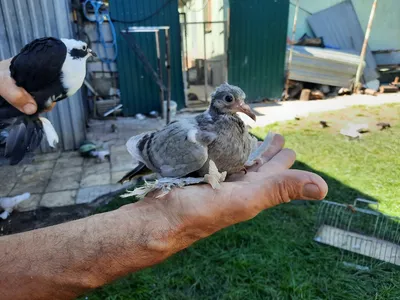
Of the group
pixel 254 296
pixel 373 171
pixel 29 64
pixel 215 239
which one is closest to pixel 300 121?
pixel 373 171

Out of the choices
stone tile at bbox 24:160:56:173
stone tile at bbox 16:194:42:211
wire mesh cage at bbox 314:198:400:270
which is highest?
wire mesh cage at bbox 314:198:400:270

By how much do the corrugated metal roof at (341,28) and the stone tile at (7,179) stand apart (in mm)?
10879

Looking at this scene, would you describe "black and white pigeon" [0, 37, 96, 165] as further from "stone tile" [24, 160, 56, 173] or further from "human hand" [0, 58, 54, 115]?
"stone tile" [24, 160, 56, 173]

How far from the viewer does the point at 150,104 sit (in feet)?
28.9

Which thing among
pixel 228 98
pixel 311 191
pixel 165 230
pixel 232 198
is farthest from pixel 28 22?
pixel 311 191

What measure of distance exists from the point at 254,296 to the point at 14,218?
2.97m

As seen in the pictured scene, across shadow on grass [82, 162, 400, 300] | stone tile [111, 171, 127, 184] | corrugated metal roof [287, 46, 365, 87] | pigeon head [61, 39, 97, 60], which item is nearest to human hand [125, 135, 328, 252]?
shadow on grass [82, 162, 400, 300]

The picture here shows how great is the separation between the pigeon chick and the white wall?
418 inches

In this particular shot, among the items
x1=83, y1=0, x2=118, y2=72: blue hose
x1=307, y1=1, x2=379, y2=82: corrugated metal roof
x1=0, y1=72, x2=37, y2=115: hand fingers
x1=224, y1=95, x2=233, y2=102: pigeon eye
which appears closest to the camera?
x1=224, y1=95, x2=233, y2=102: pigeon eye

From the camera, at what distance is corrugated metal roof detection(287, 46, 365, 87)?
34.1 ft

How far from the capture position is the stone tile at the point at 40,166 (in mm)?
5457

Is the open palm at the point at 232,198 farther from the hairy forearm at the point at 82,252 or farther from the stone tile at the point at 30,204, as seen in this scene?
the stone tile at the point at 30,204

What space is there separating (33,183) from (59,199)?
0.79 metres

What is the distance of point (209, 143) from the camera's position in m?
2.15
